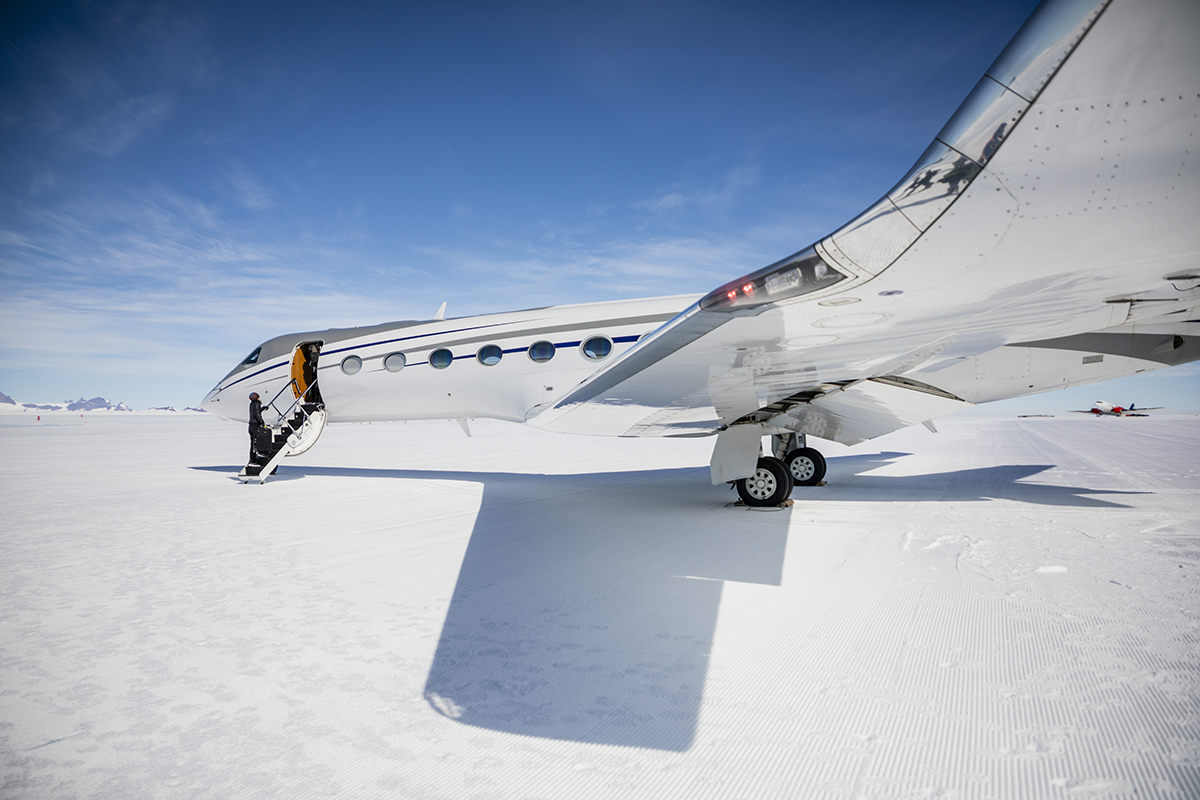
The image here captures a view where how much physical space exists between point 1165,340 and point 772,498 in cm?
512

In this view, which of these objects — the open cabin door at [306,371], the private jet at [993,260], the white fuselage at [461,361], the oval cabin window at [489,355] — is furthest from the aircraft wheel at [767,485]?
the open cabin door at [306,371]

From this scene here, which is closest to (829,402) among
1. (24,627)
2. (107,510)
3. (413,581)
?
(413,581)

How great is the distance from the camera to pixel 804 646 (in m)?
2.83

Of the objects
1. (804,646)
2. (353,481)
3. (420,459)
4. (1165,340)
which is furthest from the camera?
(420,459)

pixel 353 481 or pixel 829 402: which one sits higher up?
pixel 829 402

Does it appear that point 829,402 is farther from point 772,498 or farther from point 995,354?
point 995,354

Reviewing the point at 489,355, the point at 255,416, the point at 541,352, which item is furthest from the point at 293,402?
the point at 541,352

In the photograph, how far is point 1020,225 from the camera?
1835mm

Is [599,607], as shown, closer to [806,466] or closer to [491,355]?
[491,355]

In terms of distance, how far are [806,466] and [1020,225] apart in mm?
8009

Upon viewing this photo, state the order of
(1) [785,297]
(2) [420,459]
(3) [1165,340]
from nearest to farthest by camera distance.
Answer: (1) [785,297] → (3) [1165,340] → (2) [420,459]

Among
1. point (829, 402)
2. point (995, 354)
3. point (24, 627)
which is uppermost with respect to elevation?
point (995, 354)

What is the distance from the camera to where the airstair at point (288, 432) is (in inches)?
403

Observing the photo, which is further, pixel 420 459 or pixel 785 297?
Result: pixel 420 459
